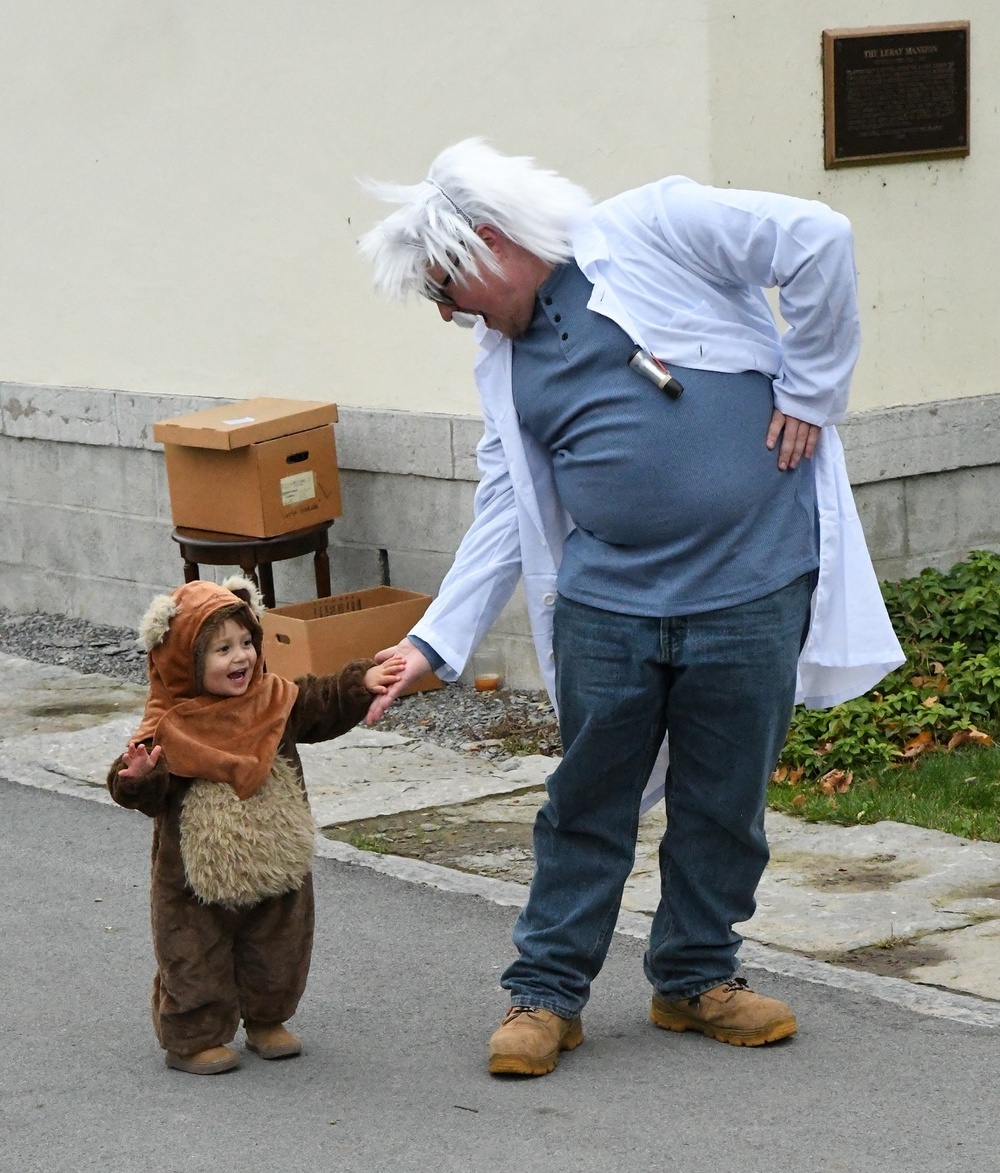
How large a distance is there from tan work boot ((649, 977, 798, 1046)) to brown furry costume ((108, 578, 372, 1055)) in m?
0.88

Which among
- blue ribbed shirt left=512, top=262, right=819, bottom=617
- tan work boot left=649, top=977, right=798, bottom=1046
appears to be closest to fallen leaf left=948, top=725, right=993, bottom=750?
tan work boot left=649, top=977, right=798, bottom=1046

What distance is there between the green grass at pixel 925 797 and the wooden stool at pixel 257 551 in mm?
2575

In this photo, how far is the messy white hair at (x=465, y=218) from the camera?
3756 mm

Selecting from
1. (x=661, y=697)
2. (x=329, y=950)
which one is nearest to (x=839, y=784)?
(x=329, y=950)

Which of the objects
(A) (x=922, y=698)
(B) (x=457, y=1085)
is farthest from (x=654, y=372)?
(A) (x=922, y=698)

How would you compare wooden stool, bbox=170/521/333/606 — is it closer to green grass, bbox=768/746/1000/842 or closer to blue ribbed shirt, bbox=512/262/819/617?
green grass, bbox=768/746/1000/842

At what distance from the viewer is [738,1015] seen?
4176mm

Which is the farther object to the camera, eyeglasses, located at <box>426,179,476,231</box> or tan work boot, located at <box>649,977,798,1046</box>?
tan work boot, located at <box>649,977,798,1046</box>

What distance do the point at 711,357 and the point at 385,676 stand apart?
3.19 ft

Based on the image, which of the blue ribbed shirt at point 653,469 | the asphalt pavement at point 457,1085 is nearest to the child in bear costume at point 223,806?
the asphalt pavement at point 457,1085

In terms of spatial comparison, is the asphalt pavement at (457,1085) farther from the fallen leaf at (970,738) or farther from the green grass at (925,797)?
the fallen leaf at (970,738)

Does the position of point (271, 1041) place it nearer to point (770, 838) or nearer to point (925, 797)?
point (770, 838)

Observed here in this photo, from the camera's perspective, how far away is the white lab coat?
376cm

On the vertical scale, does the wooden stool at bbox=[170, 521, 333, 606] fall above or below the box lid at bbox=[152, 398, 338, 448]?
below
